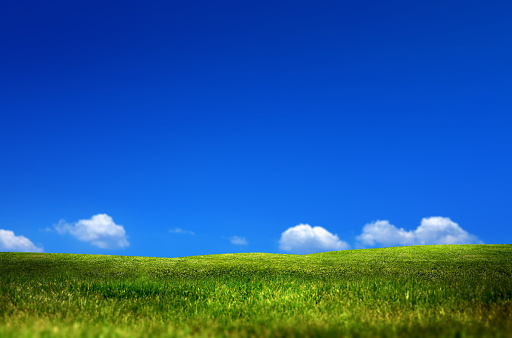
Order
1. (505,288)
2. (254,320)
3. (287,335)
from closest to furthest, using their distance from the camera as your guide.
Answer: (287,335)
(254,320)
(505,288)

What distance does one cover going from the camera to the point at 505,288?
477 inches

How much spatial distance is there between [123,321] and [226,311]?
2.74 m

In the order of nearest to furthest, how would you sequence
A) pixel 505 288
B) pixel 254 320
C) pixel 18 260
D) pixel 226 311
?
1. pixel 254 320
2. pixel 226 311
3. pixel 505 288
4. pixel 18 260

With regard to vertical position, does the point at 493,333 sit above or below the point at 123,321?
above

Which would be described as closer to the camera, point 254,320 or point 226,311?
point 254,320

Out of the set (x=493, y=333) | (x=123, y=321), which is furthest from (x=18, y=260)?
(x=493, y=333)

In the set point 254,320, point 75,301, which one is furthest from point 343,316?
point 75,301

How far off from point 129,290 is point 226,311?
393cm

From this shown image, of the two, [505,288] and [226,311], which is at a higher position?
[505,288]

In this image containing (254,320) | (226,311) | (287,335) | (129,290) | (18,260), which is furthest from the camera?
(18,260)

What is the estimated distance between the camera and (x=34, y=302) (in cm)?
1167

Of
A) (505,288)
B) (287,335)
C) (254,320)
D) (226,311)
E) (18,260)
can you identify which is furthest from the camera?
(18,260)

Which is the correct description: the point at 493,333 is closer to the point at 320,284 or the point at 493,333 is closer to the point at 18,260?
the point at 320,284

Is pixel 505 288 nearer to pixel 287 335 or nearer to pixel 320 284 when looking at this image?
pixel 320 284
